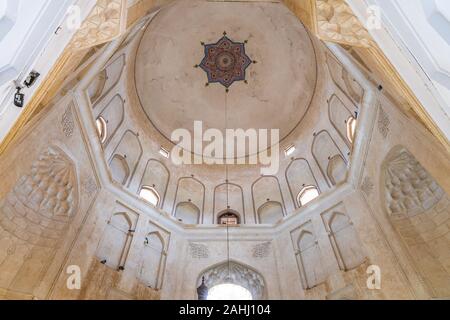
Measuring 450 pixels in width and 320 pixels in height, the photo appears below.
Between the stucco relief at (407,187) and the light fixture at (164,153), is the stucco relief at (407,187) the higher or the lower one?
the lower one

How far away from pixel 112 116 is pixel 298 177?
6176 millimetres

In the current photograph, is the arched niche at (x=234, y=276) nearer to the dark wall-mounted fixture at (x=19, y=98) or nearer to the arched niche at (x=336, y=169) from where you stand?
the arched niche at (x=336, y=169)

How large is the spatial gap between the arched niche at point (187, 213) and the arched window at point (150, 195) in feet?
2.70

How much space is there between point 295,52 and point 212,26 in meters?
3.22

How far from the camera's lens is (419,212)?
7656 mm

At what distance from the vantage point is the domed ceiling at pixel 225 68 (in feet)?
40.5

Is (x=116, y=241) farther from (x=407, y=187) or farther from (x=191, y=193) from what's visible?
(x=407, y=187)

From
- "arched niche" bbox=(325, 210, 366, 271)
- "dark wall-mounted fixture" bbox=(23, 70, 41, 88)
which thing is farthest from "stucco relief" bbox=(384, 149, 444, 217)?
"dark wall-mounted fixture" bbox=(23, 70, 41, 88)

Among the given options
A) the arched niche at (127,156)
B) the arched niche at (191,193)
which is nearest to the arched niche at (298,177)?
the arched niche at (191,193)

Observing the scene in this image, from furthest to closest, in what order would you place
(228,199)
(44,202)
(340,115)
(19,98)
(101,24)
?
(228,199), (340,115), (44,202), (101,24), (19,98)

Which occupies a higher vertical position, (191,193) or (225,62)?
(225,62)

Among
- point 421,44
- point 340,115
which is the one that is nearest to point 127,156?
point 340,115

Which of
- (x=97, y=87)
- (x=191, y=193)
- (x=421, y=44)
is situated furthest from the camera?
(x=191, y=193)
